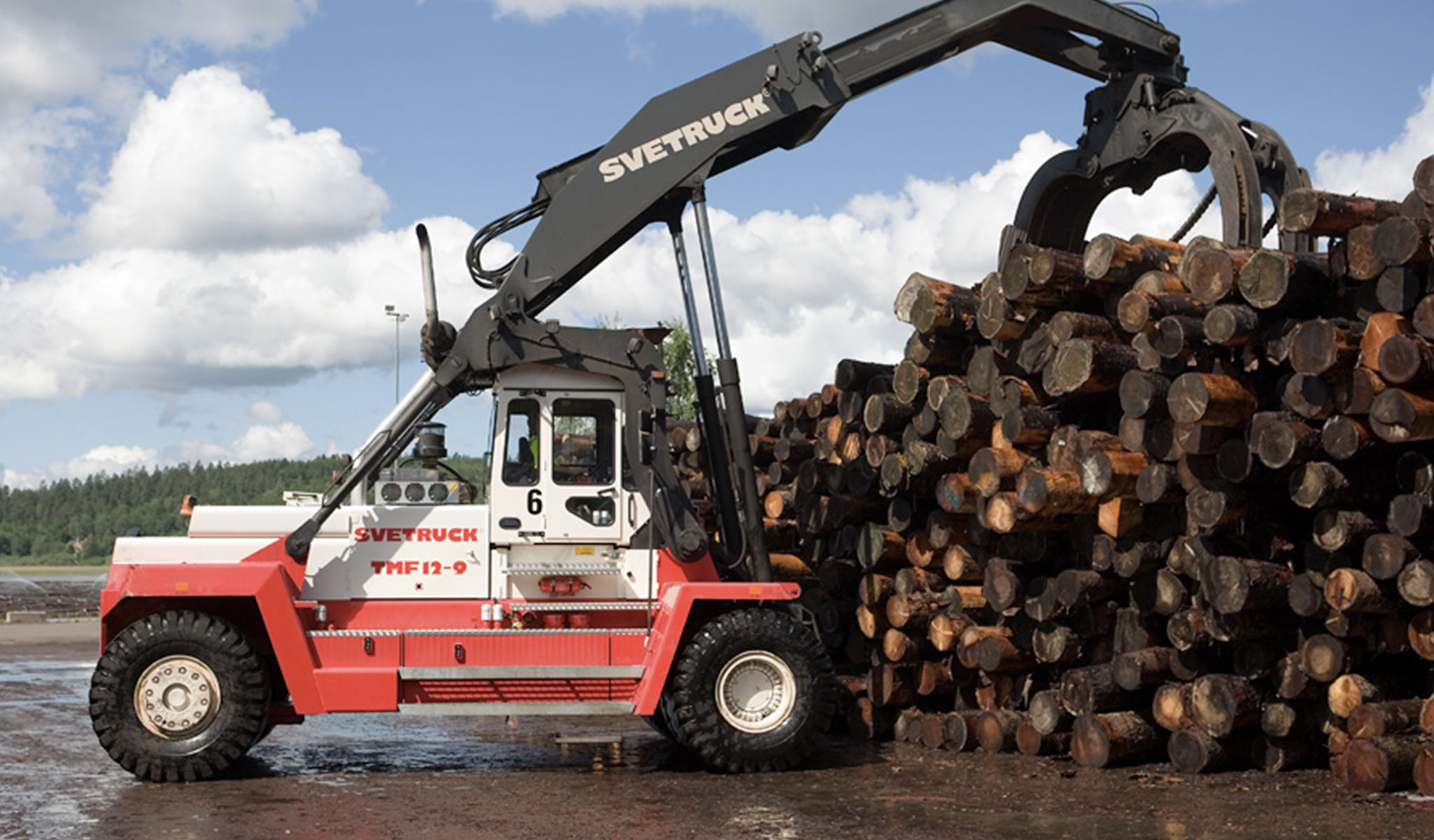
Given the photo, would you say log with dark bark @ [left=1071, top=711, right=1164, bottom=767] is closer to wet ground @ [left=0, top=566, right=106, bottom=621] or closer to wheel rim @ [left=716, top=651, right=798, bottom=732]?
wheel rim @ [left=716, top=651, right=798, bottom=732]

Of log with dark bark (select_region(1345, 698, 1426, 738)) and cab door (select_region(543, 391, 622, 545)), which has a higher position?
cab door (select_region(543, 391, 622, 545))

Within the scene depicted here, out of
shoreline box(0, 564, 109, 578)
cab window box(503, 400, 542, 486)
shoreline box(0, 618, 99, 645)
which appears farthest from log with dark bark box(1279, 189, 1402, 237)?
shoreline box(0, 564, 109, 578)

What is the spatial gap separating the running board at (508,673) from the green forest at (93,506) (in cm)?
9766

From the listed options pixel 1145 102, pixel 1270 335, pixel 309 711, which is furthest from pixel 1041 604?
pixel 309 711

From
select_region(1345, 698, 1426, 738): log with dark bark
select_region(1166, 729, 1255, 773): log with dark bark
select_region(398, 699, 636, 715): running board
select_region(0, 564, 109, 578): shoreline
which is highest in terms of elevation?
select_region(0, 564, 109, 578): shoreline

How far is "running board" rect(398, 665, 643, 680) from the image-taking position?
33.2 feet

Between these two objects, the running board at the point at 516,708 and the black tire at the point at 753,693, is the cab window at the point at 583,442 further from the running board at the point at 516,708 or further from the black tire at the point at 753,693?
the running board at the point at 516,708

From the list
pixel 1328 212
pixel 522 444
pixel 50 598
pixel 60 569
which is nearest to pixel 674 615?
pixel 522 444

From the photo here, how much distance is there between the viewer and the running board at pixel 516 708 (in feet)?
33.3

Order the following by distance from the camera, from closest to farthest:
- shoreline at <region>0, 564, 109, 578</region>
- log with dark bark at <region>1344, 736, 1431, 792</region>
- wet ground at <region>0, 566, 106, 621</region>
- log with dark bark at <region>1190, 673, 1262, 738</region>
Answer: log with dark bark at <region>1344, 736, 1431, 792</region> → log with dark bark at <region>1190, 673, 1262, 738</region> → wet ground at <region>0, 566, 106, 621</region> → shoreline at <region>0, 564, 109, 578</region>

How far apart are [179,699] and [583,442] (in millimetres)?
3358

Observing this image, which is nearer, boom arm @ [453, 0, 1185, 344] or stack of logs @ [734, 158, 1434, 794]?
stack of logs @ [734, 158, 1434, 794]

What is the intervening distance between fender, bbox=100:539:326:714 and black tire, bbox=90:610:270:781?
0.20 m

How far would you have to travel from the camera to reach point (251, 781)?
9.91m
